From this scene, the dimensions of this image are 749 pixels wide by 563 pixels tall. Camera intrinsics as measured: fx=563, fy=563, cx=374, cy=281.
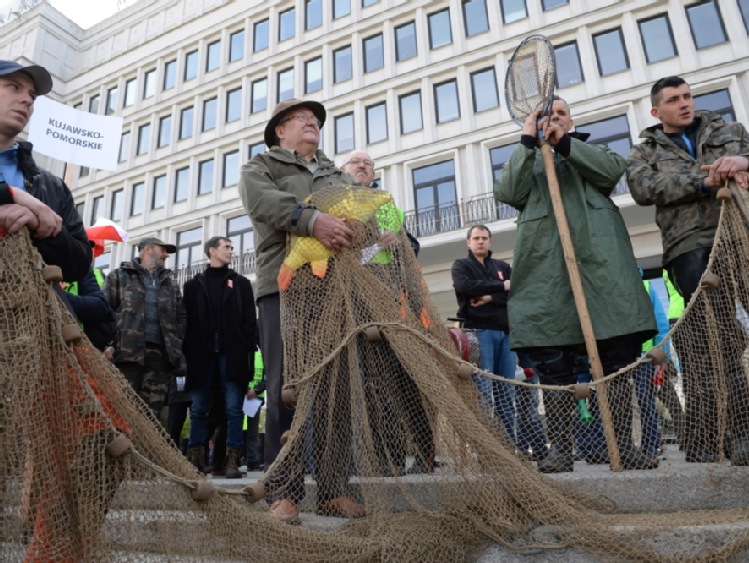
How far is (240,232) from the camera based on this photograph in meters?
22.3

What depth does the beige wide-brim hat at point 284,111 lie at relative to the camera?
11.2 feet

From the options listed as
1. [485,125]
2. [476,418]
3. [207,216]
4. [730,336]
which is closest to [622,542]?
[476,418]

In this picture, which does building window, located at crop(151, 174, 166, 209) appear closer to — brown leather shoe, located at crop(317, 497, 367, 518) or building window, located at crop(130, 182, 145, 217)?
building window, located at crop(130, 182, 145, 217)

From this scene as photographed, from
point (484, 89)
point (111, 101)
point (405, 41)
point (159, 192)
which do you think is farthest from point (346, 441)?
point (111, 101)

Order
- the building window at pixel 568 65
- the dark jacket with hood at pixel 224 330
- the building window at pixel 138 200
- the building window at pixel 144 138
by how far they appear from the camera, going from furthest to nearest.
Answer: the building window at pixel 144 138
the building window at pixel 138 200
the building window at pixel 568 65
the dark jacket with hood at pixel 224 330

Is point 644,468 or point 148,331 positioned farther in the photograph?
point 148,331

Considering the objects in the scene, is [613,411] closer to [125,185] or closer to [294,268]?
[294,268]

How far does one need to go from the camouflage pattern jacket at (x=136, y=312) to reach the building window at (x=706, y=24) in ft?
57.2

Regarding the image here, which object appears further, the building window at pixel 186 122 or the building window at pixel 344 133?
the building window at pixel 186 122

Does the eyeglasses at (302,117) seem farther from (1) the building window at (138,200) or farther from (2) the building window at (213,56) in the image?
(2) the building window at (213,56)

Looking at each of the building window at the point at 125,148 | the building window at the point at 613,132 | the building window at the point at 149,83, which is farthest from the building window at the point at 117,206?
the building window at the point at 613,132

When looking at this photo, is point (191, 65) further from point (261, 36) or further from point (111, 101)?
point (111, 101)

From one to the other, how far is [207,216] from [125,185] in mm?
5320

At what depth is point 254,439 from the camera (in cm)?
622
